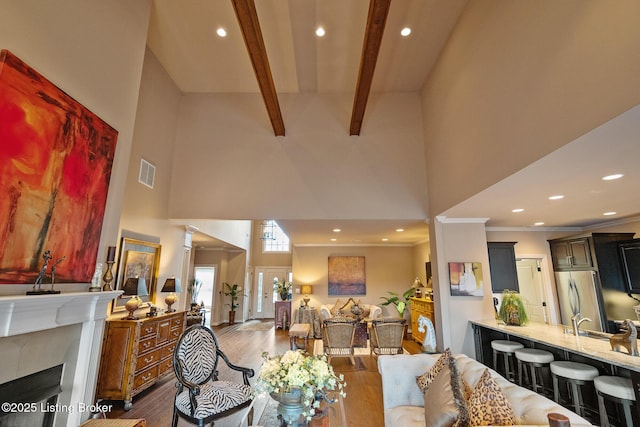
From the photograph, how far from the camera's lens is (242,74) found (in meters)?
5.52

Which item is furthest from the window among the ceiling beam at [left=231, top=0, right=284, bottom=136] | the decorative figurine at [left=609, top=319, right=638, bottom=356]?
the decorative figurine at [left=609, top=319, right=638, bottom=356]

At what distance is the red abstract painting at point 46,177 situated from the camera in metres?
2.06

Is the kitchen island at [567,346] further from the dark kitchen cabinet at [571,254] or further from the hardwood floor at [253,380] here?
the hardwood floor at [253,380]

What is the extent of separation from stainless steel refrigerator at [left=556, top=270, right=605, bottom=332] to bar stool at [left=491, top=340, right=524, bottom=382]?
4.55 feet

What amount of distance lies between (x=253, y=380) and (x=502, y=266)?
15.8 ft

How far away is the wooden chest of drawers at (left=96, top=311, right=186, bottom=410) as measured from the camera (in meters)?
3.57

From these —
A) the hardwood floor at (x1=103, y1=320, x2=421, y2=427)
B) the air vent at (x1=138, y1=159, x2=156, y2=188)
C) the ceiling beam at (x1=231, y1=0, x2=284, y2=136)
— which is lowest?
the hardwood floor at (x1=103, y1=320, x2=421, y2=427)

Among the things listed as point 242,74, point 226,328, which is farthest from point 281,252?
point 242,74

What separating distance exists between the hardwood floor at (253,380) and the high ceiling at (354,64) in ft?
8.76

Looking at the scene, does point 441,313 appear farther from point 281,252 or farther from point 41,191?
point 281,252

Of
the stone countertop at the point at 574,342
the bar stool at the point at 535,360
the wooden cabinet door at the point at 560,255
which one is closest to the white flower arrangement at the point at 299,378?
the stone countertop at the point at 574,342

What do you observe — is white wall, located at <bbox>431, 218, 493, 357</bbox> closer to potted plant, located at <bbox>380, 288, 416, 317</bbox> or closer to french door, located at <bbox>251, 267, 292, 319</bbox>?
potted plant, located at <bbox>380, 288, 416, 317</bbox>

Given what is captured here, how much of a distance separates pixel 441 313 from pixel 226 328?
7.03 m

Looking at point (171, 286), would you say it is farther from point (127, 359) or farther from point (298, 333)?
point (298, 333)
